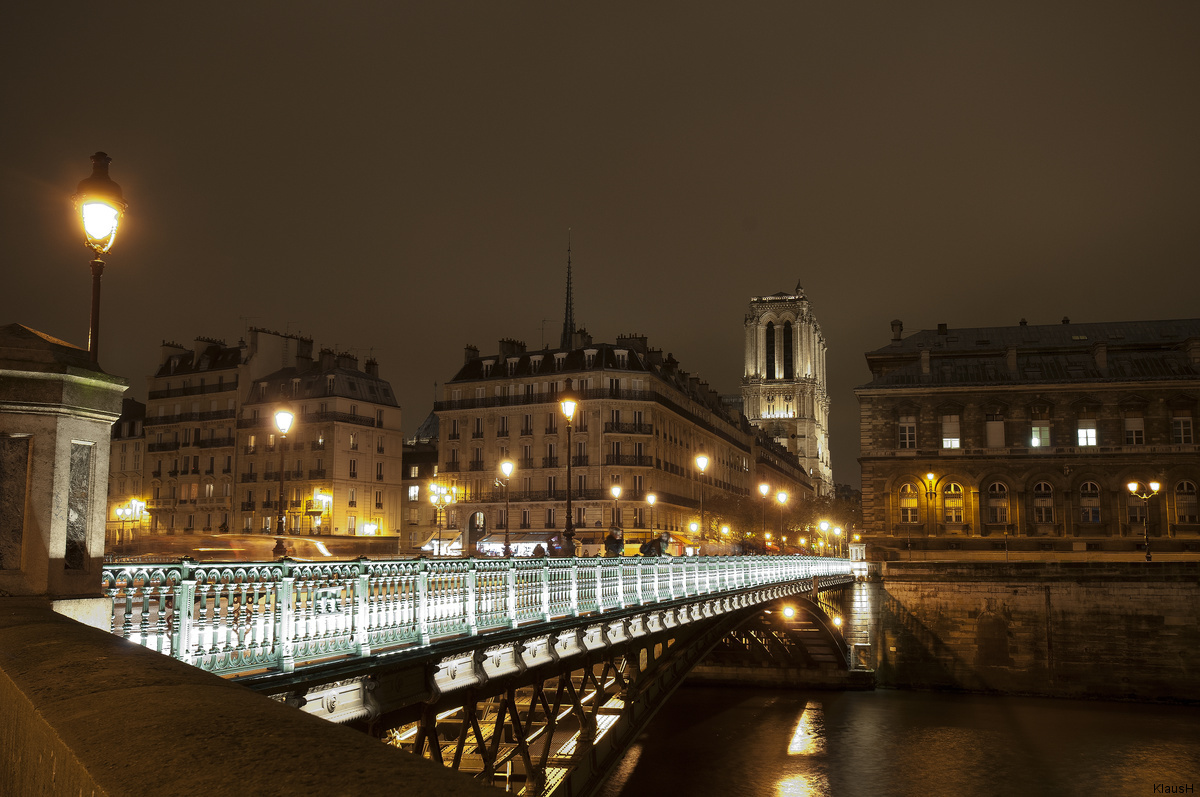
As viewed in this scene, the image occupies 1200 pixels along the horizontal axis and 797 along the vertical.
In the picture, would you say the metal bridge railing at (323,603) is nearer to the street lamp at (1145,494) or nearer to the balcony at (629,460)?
the street lamp at (1145,494)

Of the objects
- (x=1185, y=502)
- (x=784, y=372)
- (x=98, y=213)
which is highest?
(x=784, y=372)

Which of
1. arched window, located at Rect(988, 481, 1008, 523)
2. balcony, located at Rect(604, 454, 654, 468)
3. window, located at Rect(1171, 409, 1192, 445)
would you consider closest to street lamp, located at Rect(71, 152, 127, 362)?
balcony, located at Rect(604, 454, 654, 468)

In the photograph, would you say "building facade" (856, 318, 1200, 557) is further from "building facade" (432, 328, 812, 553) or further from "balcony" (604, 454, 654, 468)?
"balcony" (604, 454, 654, 468)

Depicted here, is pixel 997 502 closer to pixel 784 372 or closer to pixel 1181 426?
pixel 1181 426

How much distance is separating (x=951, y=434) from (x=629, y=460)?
2000 centimetres

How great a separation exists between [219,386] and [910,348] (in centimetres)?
4916

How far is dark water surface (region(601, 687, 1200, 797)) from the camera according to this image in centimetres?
3378

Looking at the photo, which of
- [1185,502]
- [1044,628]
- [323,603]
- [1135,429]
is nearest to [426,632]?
[323,603]

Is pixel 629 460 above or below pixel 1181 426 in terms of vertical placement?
below

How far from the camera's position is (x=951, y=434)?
6531 cm

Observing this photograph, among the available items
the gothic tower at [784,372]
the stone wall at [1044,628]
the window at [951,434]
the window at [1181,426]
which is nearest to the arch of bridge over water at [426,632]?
the stone wall at [1044,628]

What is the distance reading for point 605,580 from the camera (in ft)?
61.8

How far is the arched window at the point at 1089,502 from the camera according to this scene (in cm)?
6288

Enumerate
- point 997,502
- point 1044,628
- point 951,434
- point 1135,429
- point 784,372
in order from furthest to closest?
point 784,372 < point 951,434 < point 997,502 < point 1135,429 < point 1044,628
